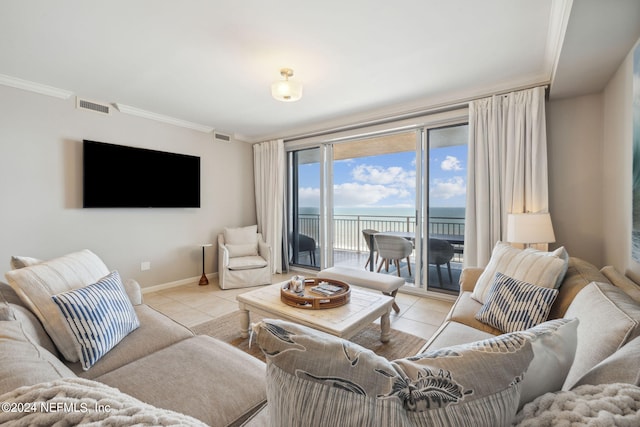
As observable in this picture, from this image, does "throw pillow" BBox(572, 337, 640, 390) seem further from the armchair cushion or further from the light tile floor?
the armchair cushion

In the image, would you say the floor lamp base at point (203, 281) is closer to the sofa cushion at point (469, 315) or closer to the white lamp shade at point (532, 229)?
the sofa cushion at point (469, 315)

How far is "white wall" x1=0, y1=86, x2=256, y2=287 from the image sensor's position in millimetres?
2809

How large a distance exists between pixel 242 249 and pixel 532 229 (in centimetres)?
365

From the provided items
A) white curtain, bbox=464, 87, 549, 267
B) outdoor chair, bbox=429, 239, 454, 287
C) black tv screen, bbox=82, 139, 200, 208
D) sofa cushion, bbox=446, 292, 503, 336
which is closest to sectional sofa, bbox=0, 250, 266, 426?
sofa cushion, bbox=446, 292, 503, 336

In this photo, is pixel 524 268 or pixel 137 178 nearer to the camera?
pixel 524 268

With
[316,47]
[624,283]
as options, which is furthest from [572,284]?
[316,47]

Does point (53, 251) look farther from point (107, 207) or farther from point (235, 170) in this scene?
point (235, 170)

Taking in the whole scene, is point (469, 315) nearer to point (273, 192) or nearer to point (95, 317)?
point (95, 317)

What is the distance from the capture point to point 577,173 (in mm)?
2713

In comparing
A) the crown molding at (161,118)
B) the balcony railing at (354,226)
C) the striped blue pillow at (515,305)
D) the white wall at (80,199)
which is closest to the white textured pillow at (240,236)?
the white wall at (80,199)

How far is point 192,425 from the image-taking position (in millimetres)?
482

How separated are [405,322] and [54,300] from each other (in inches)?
107

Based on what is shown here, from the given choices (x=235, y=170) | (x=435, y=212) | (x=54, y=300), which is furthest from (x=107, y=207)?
(x=435, y=212)

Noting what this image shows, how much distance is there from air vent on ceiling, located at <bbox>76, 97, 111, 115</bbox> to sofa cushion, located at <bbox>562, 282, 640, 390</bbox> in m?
4.55
